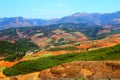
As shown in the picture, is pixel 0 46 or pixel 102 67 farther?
pixel 0 46

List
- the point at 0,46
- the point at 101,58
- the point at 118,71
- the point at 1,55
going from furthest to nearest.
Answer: the point at 0,46, the point at 1,55, the point at 101,58, the point at 118,71

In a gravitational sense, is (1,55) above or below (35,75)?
below

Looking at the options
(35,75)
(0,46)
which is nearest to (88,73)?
(35,75)

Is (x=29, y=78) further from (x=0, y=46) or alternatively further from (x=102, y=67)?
(x=0, y=46)

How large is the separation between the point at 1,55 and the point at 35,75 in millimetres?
92800

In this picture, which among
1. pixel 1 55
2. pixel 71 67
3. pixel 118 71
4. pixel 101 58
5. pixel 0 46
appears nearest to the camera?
pixel 118 71

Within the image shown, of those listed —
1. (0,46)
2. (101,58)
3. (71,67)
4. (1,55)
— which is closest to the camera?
(71,67)

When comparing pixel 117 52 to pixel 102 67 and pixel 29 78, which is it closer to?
pixel 102 67

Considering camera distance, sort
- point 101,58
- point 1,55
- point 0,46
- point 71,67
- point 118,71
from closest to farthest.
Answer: point 118,71, point 71,67, point 101,58, point 1,55, point 0,46

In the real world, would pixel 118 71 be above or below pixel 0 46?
above

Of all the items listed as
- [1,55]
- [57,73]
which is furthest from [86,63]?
[1,55]

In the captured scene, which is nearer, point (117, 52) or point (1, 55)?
point (117, 52)

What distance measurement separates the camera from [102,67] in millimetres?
58969

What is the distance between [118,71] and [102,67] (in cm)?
361
